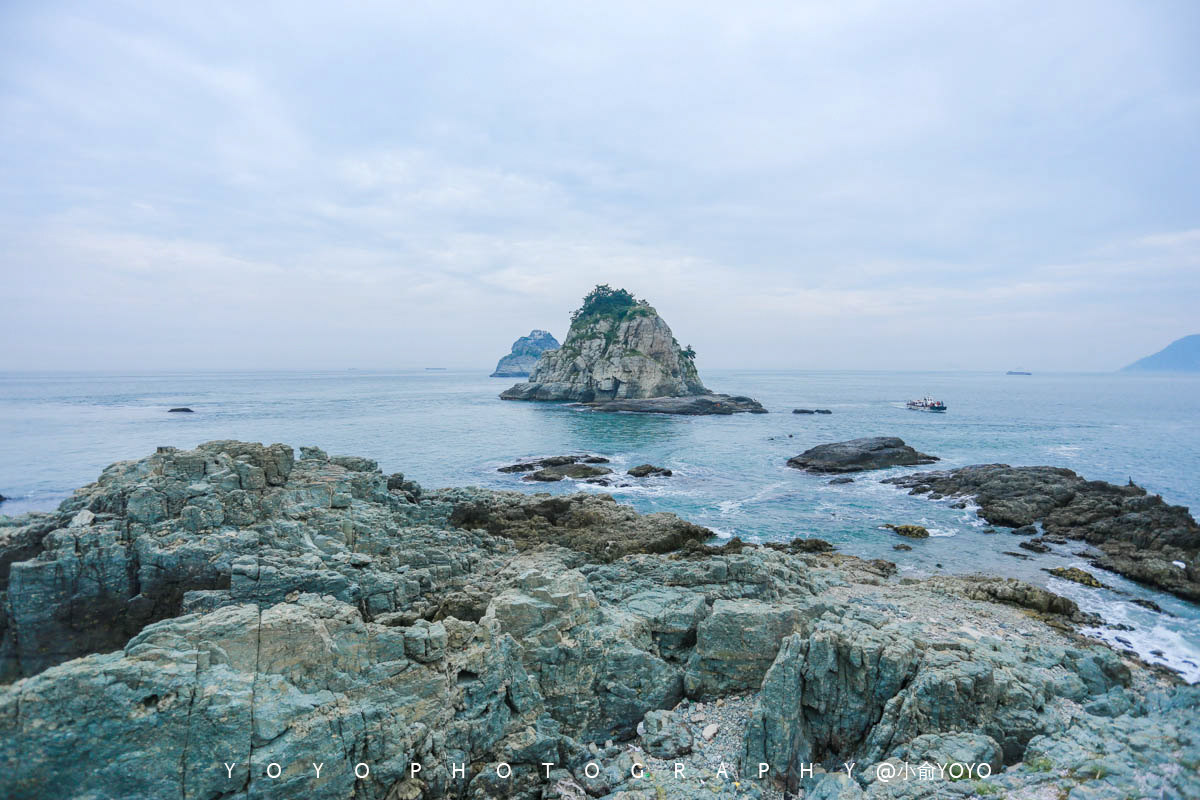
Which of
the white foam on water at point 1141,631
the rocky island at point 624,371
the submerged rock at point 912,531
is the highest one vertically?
the rocky island at point 624,371

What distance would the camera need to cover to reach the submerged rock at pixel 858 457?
49.8m

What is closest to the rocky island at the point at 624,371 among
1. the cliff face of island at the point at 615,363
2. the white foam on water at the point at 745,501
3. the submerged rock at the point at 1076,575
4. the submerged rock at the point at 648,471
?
the cliff face of island at the point at 615,363

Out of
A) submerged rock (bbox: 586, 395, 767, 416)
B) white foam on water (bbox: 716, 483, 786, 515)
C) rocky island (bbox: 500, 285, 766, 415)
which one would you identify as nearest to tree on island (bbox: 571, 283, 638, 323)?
rocky island (bbox: 500, 285, 766, 415)

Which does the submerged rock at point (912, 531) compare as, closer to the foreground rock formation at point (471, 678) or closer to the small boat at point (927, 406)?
the foreground rock formation at point (471, 678)

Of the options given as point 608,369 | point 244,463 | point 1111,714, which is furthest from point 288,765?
point 608,369

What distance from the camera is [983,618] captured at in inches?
749

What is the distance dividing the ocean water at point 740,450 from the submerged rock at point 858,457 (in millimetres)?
2284

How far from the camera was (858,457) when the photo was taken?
169 ft

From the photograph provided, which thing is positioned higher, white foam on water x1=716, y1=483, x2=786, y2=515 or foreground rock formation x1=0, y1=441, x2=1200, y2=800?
foreground rock formation x1=0, y1=441, x2=1200, y2=800

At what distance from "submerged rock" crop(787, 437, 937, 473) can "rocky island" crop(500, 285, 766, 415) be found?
3702 cm

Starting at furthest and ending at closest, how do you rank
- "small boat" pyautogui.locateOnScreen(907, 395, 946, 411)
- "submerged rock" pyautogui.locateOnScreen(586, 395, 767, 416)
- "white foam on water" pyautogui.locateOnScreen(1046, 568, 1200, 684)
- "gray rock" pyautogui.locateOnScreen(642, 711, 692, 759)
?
"small boat" pyautogui.locateOnScreen(907, 395, 946, 411) < "submerged rock" pyautogui.locateOnScreen(586, 395, 767, 416) < "white foam on water" pyautogui.locateOnScreen(1046, 568, 1200, 684) < "gray rock" pyautogui.locateOnScreen(642, 711, 692, 759)

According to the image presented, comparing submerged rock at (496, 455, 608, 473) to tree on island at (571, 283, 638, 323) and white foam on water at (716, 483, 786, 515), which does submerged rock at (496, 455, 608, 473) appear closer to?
white foam on water at (716, 483, 786, 515)

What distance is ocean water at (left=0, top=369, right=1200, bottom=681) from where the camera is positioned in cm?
2802

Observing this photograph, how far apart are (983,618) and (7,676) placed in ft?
96.7
